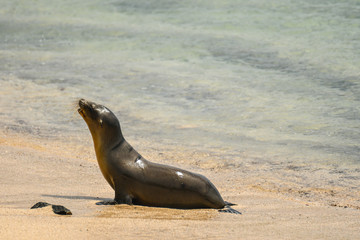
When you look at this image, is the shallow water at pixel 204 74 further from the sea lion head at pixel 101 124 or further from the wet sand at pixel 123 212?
the wet sand at pixel 123 212

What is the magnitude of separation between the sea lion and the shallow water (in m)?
0.57

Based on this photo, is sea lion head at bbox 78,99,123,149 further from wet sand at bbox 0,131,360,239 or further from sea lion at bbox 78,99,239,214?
wet sand at bbox 0,131,360,239

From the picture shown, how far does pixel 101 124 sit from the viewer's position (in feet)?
18.4

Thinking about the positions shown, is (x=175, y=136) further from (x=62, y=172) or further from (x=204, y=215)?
(x=204, y=215)

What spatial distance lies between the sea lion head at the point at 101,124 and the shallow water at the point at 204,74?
129 mm

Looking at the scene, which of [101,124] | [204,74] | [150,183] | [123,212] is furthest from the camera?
[204,74]

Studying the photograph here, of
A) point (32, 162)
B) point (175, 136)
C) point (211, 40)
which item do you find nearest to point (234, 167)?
point (175, 136)

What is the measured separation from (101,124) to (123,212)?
1008 millimetres

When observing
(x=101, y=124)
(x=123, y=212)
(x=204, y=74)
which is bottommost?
(x=204, y=74)

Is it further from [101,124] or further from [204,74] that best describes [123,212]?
[204,74]

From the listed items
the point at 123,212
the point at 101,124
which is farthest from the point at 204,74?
the point at 123,212

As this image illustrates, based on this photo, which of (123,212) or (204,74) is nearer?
(123,212)

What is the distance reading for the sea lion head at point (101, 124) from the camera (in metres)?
5.57

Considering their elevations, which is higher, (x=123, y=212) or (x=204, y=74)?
(x=123, y=212)
